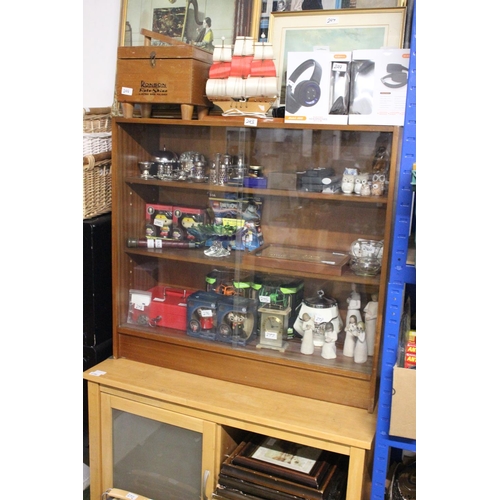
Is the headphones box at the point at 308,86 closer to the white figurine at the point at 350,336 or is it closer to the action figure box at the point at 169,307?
the white figurine at the point at 350,336

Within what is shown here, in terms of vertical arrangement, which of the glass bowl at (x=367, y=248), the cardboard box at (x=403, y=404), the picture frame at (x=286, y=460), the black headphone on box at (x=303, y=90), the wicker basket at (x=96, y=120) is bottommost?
the picture frame at (x=286, y=460)

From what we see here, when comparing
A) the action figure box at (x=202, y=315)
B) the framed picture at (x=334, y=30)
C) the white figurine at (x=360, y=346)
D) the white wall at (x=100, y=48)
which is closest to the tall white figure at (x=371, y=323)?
the white figurine at (x=360, y=346)

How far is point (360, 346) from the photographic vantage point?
181 cm

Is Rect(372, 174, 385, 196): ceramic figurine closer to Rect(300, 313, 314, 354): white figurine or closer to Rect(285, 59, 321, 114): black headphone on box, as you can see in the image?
Rect(285, 59, 321, 114): black headphone on box

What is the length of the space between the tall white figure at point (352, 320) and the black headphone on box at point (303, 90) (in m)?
0.66

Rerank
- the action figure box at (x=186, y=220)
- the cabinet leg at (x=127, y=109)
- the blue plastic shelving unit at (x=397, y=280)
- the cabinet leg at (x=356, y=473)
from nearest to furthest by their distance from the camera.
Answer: the blue plastic shelving unit at (x=397, y=280), the cabinet leg at (x=356, y=473), the cabinet leg at (x=127, y=109), the action figure box at (x=186, y=220)

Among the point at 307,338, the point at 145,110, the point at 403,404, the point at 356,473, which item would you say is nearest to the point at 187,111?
the point at 145,110

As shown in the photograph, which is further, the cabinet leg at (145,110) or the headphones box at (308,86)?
the cabinet leg at (145,110)

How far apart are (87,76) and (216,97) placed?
0.89 m

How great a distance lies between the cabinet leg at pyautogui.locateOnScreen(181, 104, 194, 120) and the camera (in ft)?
6.05

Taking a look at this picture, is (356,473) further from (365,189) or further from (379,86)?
(379,86)

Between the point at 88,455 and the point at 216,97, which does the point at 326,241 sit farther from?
the point at 88,455

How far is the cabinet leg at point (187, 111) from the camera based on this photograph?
Answer: 1843mm
